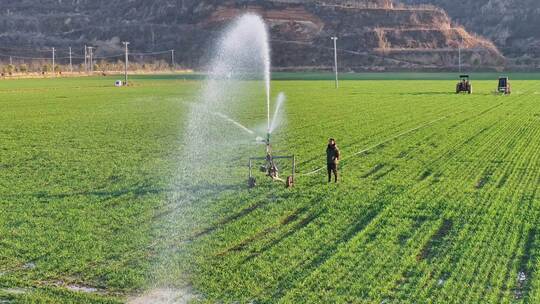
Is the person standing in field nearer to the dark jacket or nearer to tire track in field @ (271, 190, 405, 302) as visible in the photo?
the dark jacket

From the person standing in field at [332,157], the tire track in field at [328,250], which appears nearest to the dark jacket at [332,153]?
the person standing in field at [332,157]

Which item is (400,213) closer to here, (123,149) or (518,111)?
(123,149)

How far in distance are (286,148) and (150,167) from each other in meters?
7.32


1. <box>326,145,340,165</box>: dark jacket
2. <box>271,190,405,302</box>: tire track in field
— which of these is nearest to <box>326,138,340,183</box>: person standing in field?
<box>326,145,340,165</box>: dark jacket

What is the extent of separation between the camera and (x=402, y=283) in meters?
14.2

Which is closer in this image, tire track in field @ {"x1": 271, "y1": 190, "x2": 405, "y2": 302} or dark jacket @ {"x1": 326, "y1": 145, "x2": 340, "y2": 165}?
tire track in field @ {"x1": 271, "y1": 190, "x2": 405, "y2": 302}

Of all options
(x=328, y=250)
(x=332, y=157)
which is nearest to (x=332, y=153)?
(x=332, y=157)

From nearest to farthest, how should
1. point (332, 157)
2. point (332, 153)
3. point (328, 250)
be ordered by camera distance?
point (328, 250), point (332, 153), point (332, 157)

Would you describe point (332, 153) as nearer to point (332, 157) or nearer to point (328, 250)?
point (332, 157)

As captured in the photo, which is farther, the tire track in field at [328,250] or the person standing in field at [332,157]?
the person standing in field at [332,157]

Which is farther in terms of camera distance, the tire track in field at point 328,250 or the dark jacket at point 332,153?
the dark jacket at point 332,153

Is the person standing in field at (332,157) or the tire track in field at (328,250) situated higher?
the person standing in field at (332,157)

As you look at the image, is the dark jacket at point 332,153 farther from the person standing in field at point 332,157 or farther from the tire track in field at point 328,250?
the tire track in field at point 328,250

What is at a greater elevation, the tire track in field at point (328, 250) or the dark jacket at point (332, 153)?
the dark jacket at point (332, 153)
